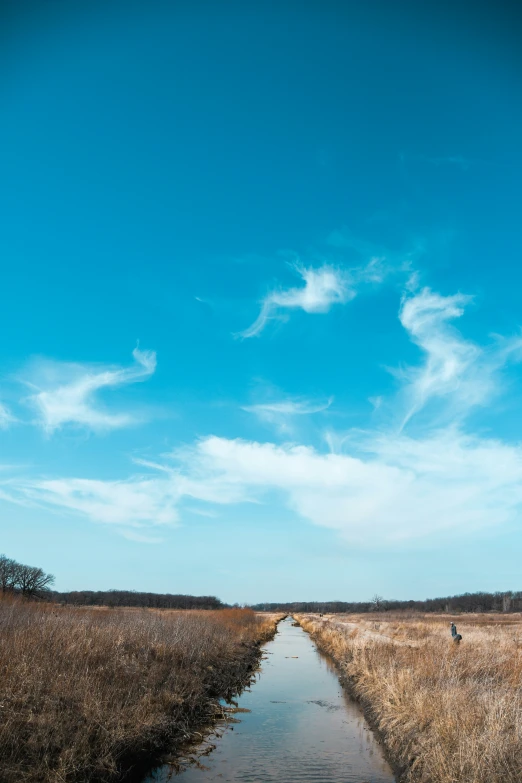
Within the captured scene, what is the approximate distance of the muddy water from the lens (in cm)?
991

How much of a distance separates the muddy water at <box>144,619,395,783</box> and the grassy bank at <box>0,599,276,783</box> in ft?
3.61

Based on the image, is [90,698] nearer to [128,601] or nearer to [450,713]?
[450,713]

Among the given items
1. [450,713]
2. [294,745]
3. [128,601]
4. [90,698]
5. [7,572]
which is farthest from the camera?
[128,601]

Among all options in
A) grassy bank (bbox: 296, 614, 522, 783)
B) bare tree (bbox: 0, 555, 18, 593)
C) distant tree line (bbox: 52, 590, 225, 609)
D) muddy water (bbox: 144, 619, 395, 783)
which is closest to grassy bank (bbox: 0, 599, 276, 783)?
muddy water (bbox: 144, 619, 395, 783)

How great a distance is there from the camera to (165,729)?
1141 cm

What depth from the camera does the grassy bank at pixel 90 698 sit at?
817 cm

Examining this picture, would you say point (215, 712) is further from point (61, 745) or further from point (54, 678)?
point (61, 745)

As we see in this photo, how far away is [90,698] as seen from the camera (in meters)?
9.99

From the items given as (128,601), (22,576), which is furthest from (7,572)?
(128,601)

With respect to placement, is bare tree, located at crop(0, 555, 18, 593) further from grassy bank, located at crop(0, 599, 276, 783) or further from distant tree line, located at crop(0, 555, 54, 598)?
grassy bank, located at crop(0, 599, 276, 783)

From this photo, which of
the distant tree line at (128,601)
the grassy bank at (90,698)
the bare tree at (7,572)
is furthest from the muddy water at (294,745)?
the distant tree line at (128,601)

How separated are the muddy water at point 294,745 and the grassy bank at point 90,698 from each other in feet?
3.61

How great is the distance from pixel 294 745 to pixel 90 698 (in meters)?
5.20

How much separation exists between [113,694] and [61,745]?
2803mm
